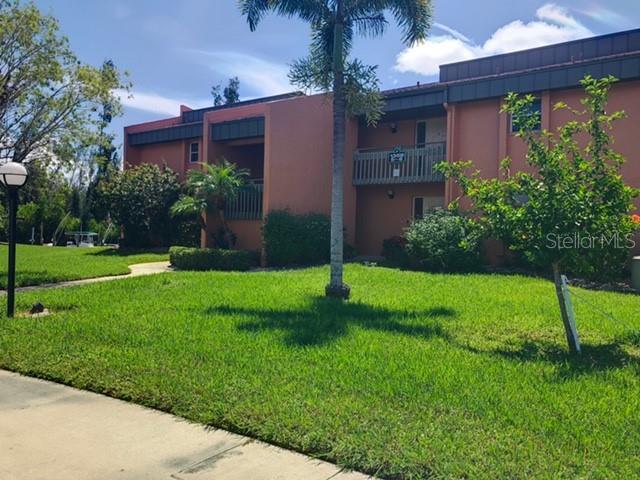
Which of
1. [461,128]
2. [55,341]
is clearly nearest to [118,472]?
[55,341]

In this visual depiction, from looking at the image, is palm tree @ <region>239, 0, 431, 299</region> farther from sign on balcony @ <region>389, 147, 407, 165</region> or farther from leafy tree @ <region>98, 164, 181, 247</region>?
leafy tree @ <region>98, 164, 181, 247</region>

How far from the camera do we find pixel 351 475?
3.68 meters

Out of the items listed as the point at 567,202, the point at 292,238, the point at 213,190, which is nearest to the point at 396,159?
the point at 292,238

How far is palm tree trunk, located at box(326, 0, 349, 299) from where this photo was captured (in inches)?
435

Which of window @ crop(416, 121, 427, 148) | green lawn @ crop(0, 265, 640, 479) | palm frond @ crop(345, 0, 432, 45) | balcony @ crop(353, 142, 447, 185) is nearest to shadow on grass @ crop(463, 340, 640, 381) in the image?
green lawn @ crop(0, 265, 640, 479)

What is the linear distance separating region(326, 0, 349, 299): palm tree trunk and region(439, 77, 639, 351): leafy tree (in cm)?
425

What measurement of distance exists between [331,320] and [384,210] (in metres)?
12.9

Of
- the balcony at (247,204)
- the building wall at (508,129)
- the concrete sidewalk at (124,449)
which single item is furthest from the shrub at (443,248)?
the concrete sidewalk at (124,449)

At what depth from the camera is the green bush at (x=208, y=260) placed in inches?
672

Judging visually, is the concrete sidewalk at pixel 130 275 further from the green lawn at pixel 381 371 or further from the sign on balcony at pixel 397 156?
the sign on balcony at pixel 397 156

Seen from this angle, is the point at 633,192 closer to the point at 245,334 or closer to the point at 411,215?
the point at 245,334

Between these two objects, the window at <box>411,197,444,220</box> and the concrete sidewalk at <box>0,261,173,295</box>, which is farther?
the window at <box>411,197,444,220</box>

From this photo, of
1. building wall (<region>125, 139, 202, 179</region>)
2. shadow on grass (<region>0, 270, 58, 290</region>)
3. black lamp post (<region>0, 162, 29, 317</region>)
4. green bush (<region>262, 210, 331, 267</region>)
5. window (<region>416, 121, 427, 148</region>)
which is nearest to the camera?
black lamp post (<region>0, 162, 29, 317</region>)

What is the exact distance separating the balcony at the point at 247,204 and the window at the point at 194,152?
677 centimetres
